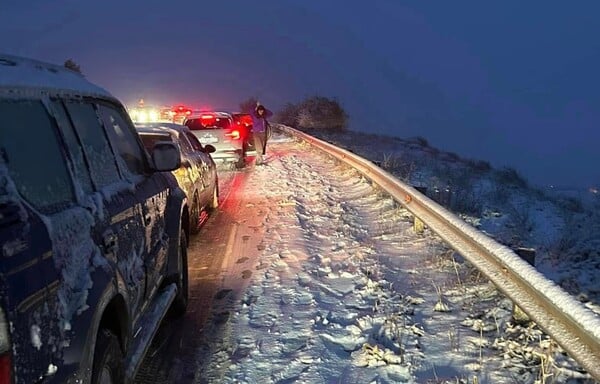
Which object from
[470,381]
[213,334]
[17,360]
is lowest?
[213,334]

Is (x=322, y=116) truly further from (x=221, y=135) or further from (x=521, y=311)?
(x=521, y=311)

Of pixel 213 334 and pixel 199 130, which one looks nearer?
pixel 213 334

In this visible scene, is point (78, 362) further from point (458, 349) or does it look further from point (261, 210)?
point (261, 210)

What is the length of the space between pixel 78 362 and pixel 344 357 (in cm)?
241

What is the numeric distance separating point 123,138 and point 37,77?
1721 mm

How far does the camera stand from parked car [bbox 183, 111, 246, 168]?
59.4 feet

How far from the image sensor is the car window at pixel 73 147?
10.4ft

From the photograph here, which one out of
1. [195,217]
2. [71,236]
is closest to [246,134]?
[195,217]

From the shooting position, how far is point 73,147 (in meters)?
3.26

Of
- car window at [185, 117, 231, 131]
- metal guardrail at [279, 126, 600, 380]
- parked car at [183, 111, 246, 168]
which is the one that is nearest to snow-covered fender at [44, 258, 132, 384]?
metal guardrail at [279, 126, 600, 380]

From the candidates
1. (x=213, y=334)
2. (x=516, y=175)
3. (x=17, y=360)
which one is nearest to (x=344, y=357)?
(x=213, y=334)

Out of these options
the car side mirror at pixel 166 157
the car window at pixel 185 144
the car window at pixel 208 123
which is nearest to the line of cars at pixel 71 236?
the car side mirror at pixel 166 157

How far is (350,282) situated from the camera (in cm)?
620

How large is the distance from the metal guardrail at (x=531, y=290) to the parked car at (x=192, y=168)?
3.64 m
